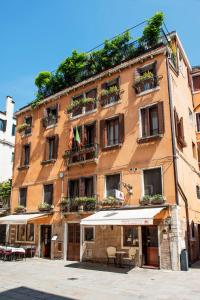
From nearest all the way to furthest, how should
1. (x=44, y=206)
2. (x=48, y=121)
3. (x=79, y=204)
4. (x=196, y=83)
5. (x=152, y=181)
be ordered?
(x=152, y=181)
(x=79, y=204)
(x=44, y=206)
(x=48, y=121)
(x=196, y=83)

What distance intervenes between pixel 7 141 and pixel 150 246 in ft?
81.7

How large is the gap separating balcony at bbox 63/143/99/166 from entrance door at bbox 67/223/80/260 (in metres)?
4.15

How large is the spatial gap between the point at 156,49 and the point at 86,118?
6413 mm

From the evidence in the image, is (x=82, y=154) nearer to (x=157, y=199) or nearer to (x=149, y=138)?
(x=149, y=138)

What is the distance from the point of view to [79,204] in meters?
18.3

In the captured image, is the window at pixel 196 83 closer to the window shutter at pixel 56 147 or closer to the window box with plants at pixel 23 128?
the window shutter at pixel 56 147

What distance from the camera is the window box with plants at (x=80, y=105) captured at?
66.0 ft

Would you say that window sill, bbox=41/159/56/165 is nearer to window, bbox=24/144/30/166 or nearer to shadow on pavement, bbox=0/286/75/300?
window, bbox=24/144/30/166

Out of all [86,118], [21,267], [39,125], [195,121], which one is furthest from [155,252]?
[39,125]

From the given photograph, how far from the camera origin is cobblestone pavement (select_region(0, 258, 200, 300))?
9391 millimetres

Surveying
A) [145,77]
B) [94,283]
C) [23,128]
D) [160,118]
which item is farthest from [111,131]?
[94,283]

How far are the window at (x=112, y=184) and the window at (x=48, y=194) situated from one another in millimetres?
4999

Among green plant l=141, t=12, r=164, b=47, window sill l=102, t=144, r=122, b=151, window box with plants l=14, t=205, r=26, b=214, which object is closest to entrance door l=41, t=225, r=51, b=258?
window box with plants l=14, t=205, r=26, b=214

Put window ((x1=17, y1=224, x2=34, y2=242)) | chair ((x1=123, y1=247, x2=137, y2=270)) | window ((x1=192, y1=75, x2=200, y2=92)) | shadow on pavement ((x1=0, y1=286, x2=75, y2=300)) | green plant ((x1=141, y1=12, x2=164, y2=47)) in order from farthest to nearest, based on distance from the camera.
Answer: window ((x1=192, y1=75, x2=200, y2=92))
window ((x1=17, y1=224, x2=34, y2=242))
green plant ((x1=141, y1=12, x2=164, y2=47))
chair ((x1=123, y1=247, x2=137, y2=270))
shadow on pavement ((x1=0, y1=286, x2=75, y2=300))
